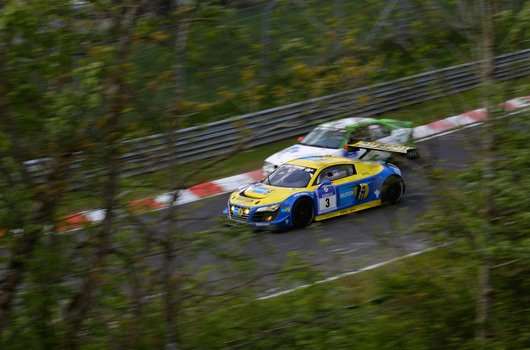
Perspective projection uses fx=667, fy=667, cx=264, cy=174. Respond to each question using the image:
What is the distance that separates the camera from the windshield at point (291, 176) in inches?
471

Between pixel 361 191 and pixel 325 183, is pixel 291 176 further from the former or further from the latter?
pixel 361 191

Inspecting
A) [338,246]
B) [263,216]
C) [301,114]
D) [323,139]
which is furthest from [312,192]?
[301,114]

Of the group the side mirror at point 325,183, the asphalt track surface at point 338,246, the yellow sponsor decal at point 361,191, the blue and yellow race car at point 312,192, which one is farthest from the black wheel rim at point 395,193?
the asphalt track surface at point 338,246

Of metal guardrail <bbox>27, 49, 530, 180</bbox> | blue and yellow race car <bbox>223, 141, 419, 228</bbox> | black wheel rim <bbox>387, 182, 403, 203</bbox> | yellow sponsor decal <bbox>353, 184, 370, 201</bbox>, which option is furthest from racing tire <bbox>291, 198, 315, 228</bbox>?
metal guardrail <bbox>27, 49, 530, 180</bbox>

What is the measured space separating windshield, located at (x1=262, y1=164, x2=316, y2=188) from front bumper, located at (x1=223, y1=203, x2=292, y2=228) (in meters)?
0.75

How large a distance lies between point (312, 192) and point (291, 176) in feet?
1.99

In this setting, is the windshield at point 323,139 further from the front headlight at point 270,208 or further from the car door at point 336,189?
the front headlight at point 270,208

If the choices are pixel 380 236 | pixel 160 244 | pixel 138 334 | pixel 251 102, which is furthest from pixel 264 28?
pixel 138 334

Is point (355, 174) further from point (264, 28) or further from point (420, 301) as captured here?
point (420, 301)

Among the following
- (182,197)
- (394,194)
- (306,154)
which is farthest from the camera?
(306,154)

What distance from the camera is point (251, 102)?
5.44m

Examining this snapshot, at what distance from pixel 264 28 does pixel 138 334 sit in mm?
3515

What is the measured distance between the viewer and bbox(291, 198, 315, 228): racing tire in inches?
454

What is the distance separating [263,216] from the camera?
11.3 meters
